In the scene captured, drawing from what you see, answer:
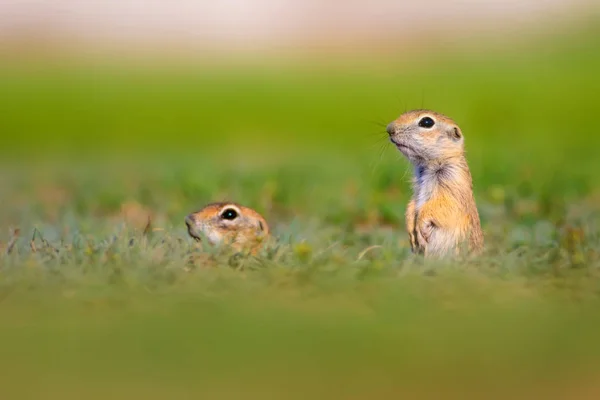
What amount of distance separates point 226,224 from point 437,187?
1.49 meters

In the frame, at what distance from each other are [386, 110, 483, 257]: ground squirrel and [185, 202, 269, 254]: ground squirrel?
1.10 m

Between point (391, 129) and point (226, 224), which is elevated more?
point (391, 129)

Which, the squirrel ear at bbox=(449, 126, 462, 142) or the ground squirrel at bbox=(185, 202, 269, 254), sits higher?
the squirrel ear at bbox=(449, 126, 462, 142)

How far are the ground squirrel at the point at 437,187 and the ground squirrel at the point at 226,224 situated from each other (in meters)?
1.10

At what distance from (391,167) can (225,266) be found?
513cm

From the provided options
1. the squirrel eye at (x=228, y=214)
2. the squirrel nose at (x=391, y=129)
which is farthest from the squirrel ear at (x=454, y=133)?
the squirrel eye at (x=228, y=214)

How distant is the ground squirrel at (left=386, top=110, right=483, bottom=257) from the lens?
6.61 m

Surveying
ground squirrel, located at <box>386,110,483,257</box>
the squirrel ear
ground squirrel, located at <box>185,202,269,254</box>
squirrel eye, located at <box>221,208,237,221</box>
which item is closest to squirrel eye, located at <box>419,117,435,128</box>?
ground squirrel, located at <box>386,110,483,257</box>

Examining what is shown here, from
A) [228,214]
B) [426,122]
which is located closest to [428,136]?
[426,122]

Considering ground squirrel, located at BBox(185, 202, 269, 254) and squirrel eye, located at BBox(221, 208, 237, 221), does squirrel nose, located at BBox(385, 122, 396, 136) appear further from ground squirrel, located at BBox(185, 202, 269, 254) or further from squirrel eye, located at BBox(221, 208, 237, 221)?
squirrel eye, located at BBox(221, 208, 237, 221)

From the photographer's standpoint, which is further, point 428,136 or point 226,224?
point 226,224

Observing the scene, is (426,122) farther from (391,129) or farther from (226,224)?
(226,224)

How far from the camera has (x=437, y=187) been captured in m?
6.76

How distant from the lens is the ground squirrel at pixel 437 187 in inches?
260
